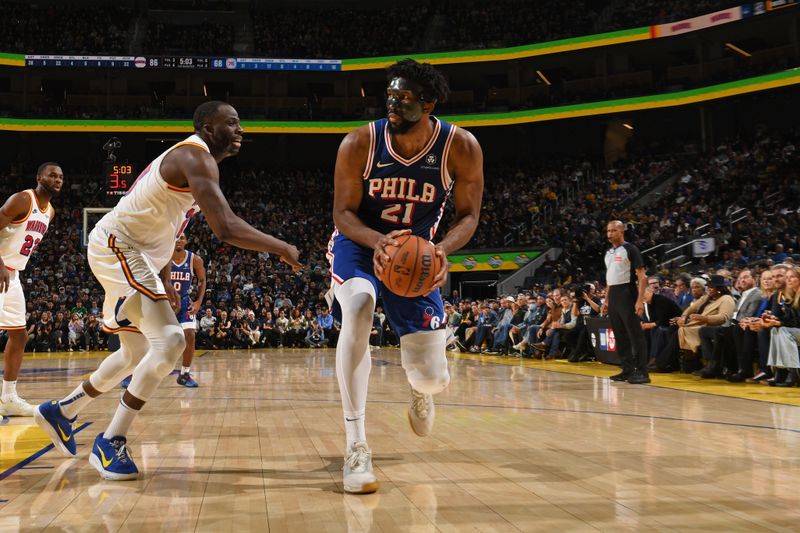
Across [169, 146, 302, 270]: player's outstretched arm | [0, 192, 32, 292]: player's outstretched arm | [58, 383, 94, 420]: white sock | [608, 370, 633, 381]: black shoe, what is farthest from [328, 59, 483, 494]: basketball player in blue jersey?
[608, 370, 633, 381]: black shoe

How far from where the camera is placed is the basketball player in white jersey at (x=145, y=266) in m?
3.50

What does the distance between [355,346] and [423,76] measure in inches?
54.5

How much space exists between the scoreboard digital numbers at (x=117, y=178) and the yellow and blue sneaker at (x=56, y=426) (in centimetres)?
1421

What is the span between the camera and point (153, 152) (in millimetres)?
32688

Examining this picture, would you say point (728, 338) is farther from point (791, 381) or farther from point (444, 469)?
point (444, 469)

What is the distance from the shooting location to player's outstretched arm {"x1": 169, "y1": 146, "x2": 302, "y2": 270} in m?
3.27

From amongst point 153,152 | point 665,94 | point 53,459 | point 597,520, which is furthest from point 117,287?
point 153,152

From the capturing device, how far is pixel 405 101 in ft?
11.8

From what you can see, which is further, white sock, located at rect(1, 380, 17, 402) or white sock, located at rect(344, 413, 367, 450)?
white sock, located at rect(1, 380, 17, 402)

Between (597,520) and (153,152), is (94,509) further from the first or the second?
(153,152)

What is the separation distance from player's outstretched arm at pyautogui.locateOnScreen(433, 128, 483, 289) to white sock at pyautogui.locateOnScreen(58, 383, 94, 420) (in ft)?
7.32

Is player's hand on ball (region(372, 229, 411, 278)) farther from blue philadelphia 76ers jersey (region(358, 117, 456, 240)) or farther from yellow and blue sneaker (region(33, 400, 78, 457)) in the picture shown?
yellow and blue sneaker (region(33, 400, 78, 457))

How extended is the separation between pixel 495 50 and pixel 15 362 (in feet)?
86.1

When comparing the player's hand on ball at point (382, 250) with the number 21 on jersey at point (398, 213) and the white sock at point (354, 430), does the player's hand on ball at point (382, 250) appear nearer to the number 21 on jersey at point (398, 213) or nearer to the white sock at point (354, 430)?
the number 21 on jersey at point (398, 213)
